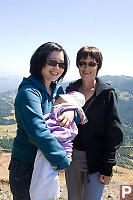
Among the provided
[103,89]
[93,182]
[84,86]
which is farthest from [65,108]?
[93,182]

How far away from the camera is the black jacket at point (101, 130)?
2.27 m

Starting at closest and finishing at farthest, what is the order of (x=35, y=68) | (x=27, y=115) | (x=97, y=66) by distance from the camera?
(x=27, y=115)
(x=35, y=68)
(x=97, y=66)

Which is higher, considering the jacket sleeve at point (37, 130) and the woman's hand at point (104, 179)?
the jacket sleeve at point (37, 130)

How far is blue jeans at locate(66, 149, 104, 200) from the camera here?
2.39 m

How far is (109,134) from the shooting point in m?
2.31

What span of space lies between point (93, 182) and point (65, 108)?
117cm

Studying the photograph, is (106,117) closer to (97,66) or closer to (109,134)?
(109,134)

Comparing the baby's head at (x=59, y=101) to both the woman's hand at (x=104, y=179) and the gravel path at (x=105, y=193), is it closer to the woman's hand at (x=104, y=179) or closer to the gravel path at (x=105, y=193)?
the woman's hand at (x=104, y=179)

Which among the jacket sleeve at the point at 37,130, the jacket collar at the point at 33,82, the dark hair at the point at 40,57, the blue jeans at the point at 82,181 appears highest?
the dark hair at the point at 40,57

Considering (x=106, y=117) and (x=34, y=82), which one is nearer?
(x=34, y=82)

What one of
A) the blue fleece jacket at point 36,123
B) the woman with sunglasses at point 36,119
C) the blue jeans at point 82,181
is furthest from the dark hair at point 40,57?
the blue jeans at point 82,181

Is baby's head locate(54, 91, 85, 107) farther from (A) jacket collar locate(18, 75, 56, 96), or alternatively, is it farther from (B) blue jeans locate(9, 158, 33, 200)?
(B) blue jeans locate(9, 158, 33, 200)

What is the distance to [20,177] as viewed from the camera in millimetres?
1863

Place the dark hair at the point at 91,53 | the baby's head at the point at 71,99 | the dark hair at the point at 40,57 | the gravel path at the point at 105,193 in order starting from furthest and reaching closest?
the gravel path at the point at 105,193 < the dark hair at the point at 91,53 < the baby's head at the point at 71,99 < the dark hair at the point at 40,57
